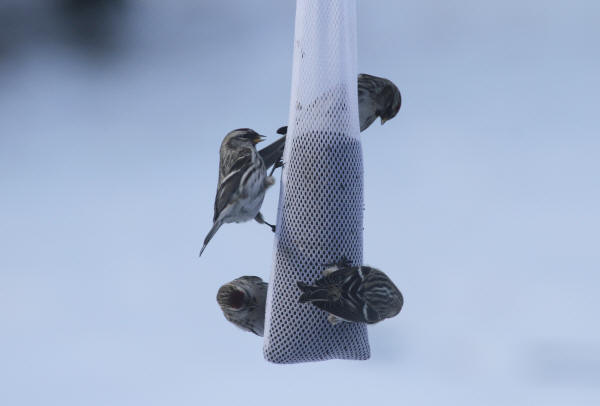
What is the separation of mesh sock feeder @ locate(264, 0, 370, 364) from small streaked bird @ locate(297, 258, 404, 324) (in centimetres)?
11

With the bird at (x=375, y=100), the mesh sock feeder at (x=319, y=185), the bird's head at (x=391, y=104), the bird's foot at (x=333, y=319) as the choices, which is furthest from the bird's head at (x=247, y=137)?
A: the bird's foot at (x=333, y=319)

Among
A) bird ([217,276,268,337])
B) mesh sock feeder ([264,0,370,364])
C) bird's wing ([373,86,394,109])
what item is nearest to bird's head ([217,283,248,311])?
bird ([217,276,268,337])

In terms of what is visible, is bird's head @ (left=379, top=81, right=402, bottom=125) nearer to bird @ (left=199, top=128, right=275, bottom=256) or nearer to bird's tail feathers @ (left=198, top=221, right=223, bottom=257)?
bird @ (left=199, top=128, right=275, bottom=256)

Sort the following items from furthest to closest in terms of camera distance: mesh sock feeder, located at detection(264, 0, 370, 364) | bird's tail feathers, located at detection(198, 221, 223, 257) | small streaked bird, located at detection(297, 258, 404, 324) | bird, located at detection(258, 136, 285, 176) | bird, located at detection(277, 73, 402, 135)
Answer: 1. bird, located at detection(277, 73, 402, 135)
2. bird, located at detection(258, 136, 285, 176)
3. bird's tail feathers, located at detection(198, 221, 223, 257)
4. mesh sock feeder, located at detection(264, 0, 370, 364)
5. small streaked bird, located at detection(297, 258, 404, 324)

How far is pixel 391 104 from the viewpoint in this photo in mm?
5957

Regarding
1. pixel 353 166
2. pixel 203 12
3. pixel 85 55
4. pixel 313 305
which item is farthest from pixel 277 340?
pixel 203 12

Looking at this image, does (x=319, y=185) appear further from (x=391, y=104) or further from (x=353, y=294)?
(x=391, y=104)

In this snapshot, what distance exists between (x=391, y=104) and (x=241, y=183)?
94 cm

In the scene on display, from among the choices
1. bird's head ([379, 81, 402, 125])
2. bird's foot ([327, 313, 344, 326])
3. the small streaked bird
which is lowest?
bird's foot ([327, 313, 344, 326])

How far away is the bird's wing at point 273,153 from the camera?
5578 mm

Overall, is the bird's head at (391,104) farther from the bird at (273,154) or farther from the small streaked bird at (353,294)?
the small streaked bird at (353,294)

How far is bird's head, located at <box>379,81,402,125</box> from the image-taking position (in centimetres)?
595

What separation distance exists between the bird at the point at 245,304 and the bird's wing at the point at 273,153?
71 cm

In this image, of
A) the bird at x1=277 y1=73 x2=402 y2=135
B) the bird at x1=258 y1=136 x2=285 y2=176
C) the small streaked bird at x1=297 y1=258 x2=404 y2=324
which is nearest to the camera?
the small streaked bird at x1=297 y1=258 x2=404 y2=324
